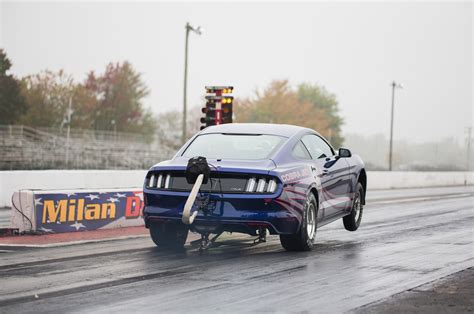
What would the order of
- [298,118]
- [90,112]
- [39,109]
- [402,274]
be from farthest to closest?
[298,118] → [90,112] → [39,109] → [402,274]

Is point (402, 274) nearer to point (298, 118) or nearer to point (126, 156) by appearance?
point (126, 156)

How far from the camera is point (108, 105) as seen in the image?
3622 inches

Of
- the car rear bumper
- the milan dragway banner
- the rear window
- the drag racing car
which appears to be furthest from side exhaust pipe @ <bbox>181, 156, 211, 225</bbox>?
the milan dragway banner

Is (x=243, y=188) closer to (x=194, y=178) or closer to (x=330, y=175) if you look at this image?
(x=194, y=178)

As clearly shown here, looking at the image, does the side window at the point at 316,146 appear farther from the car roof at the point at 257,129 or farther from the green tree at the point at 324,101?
the green tree at the point at 324,101

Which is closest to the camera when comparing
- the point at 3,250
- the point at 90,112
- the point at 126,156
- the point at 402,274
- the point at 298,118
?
the point at 402,274

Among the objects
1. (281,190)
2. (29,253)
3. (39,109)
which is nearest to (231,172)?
(281,190)


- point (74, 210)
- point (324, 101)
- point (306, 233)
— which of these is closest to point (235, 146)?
point (306, 233)

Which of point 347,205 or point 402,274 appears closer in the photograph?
point 402,274

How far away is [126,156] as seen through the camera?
217ft

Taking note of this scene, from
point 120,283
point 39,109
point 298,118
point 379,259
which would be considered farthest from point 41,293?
point 298,118

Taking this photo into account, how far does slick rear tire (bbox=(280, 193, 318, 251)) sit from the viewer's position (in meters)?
11.1

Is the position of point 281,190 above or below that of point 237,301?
above

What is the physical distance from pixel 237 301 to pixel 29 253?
457 cm
